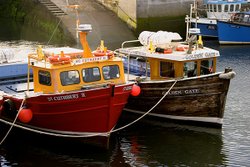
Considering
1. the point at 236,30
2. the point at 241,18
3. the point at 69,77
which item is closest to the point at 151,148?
the point at 69,77

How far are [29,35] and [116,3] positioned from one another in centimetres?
962

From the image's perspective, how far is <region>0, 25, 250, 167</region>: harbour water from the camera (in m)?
17.8

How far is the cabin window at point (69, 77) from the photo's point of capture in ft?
59.6

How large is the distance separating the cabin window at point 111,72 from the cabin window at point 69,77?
1.10m

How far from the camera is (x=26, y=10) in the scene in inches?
2350

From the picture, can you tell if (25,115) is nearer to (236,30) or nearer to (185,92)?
(185,92)

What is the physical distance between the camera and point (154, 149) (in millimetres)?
19000

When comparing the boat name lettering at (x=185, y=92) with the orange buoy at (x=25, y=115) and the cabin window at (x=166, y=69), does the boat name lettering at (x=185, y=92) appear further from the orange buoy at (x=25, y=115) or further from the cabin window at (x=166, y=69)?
the orange buoy at (x=25, y=115)

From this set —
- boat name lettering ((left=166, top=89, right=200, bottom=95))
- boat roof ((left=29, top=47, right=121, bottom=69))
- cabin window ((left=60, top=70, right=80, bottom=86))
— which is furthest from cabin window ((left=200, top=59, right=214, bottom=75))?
cabin window ((left=60, top=70, right=80, bottom=86))

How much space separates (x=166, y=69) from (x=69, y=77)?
5064 mm

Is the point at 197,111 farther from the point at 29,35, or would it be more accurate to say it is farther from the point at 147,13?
the point at 29,35

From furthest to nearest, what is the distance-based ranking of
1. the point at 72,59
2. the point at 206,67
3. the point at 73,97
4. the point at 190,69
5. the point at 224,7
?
the point at 224,7 < the point at 206,67 < the point at 190,69 < the point at 72,59 < the point at 73,97

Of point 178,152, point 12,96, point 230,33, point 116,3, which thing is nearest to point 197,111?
point 178,152

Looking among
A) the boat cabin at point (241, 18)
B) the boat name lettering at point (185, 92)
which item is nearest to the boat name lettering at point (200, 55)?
the boat name lettering at point (185, 92)
